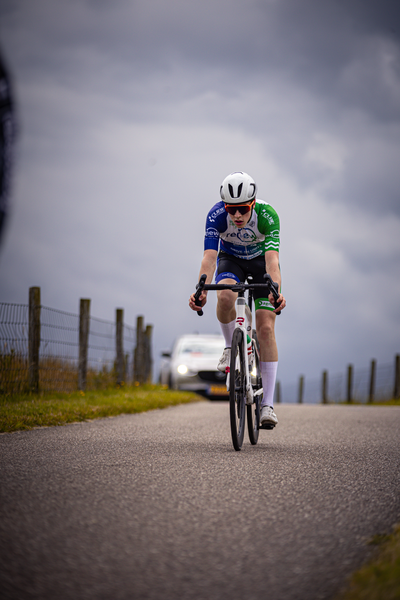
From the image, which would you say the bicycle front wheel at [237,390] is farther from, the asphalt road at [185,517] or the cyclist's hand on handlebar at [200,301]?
the cyclist's hand on handlebar at [200,301]

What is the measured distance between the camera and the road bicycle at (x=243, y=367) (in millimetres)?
5230

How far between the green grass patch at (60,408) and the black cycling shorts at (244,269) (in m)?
2.59

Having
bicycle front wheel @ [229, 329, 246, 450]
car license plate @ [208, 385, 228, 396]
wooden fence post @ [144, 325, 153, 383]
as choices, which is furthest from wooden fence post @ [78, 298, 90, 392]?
bicycle front wheel @ [229, 329, 246, 450]

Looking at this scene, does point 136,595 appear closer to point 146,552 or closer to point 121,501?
point 146,552

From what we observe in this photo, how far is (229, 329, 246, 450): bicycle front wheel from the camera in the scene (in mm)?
5089

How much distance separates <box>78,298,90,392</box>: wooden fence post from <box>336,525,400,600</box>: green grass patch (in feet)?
32.7

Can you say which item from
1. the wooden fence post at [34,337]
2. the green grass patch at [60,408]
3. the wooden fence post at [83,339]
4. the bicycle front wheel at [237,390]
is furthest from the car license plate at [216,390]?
the bicycle front wheel at [237,390]

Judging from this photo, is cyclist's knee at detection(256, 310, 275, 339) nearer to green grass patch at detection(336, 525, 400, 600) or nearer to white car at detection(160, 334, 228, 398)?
green grass patch at detection(336, 525, 400, 600)

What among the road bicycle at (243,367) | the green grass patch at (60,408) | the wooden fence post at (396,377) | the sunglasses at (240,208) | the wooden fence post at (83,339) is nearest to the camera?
the road bicycle at (243,367)

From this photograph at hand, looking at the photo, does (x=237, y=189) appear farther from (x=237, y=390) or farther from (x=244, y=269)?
(x=237, y=390)

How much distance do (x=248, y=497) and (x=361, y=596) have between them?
4.88 feet

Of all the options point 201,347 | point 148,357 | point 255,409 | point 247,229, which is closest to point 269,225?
point 247,229

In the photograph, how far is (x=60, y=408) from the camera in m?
7.93

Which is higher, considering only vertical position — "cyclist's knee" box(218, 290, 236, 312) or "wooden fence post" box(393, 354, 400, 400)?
"cyclist's knee" box(218, 290, 236, 312)
